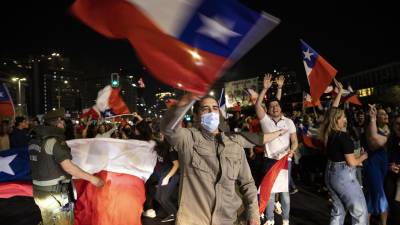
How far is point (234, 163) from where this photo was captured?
3.14 metres

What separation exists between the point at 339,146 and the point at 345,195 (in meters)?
0.63

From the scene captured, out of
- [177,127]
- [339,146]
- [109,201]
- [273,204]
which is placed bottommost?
[273,204]

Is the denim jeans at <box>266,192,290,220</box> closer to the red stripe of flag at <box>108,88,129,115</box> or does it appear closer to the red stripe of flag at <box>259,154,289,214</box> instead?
the red stripe of flag at <box>259,154,289,214</box>

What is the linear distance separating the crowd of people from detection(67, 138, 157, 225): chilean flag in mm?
637

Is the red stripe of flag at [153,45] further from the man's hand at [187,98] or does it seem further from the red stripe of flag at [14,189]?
the red stripe of flag at [14,189]

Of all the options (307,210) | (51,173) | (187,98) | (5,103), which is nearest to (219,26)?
(187,98)

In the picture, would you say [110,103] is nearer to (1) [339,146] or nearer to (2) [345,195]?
(1) [339,146]

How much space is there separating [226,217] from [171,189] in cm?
458

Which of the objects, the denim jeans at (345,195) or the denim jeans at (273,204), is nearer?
the denim jeans at (345,195)

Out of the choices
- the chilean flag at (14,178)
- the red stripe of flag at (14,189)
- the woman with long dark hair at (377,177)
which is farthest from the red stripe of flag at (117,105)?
the woman with long dark hair at (377,177)

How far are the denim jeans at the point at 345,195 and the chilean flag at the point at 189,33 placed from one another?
2.76 m

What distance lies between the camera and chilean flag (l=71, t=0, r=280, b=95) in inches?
115

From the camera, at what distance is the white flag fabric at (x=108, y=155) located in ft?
18.7

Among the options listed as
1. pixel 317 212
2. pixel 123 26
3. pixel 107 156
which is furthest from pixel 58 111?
pixel 317 212
